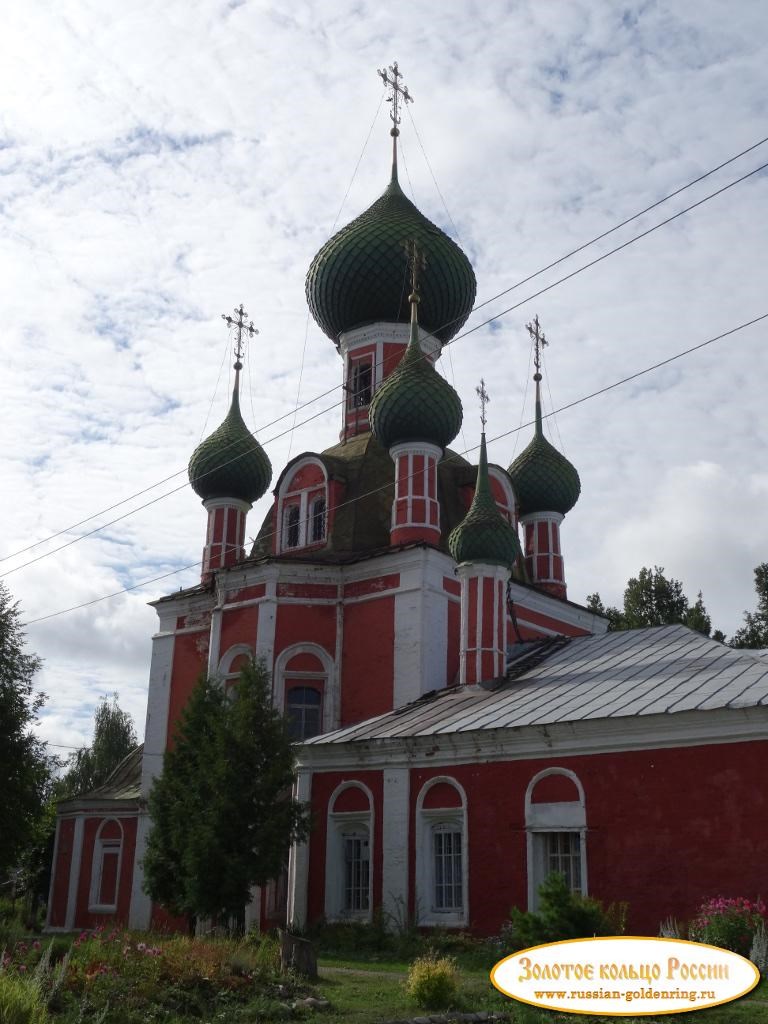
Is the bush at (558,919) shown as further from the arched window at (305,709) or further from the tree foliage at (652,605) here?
the tree foliage at (652,605)

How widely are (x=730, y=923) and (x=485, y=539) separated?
8147 millimetres

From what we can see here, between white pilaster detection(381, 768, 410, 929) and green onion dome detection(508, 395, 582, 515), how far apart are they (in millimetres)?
9283

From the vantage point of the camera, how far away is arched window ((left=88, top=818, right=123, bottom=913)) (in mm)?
21094

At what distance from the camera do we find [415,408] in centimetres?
2028

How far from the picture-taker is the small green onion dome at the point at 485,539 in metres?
18.0

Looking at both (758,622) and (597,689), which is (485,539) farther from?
(758,622)

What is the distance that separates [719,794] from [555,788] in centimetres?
218

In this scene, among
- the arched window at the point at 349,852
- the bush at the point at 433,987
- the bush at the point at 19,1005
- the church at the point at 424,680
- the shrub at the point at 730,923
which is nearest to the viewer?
the bush at the point at 19,1005

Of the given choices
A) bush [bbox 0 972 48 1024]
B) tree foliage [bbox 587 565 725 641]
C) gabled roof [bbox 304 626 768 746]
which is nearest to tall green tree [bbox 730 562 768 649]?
tree foliage [bbox 587 565 725 641]

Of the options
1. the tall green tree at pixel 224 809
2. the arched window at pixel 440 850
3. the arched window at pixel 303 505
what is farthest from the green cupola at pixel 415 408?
the arched window at pixel 440 850

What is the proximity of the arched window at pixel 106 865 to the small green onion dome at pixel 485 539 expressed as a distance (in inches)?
346

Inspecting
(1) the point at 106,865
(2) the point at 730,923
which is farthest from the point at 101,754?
(2) the point at 730,923

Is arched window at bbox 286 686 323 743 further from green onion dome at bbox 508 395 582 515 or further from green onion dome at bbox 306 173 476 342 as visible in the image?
green onion dome at bbox 306 173 476 342

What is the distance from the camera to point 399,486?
799 inches
